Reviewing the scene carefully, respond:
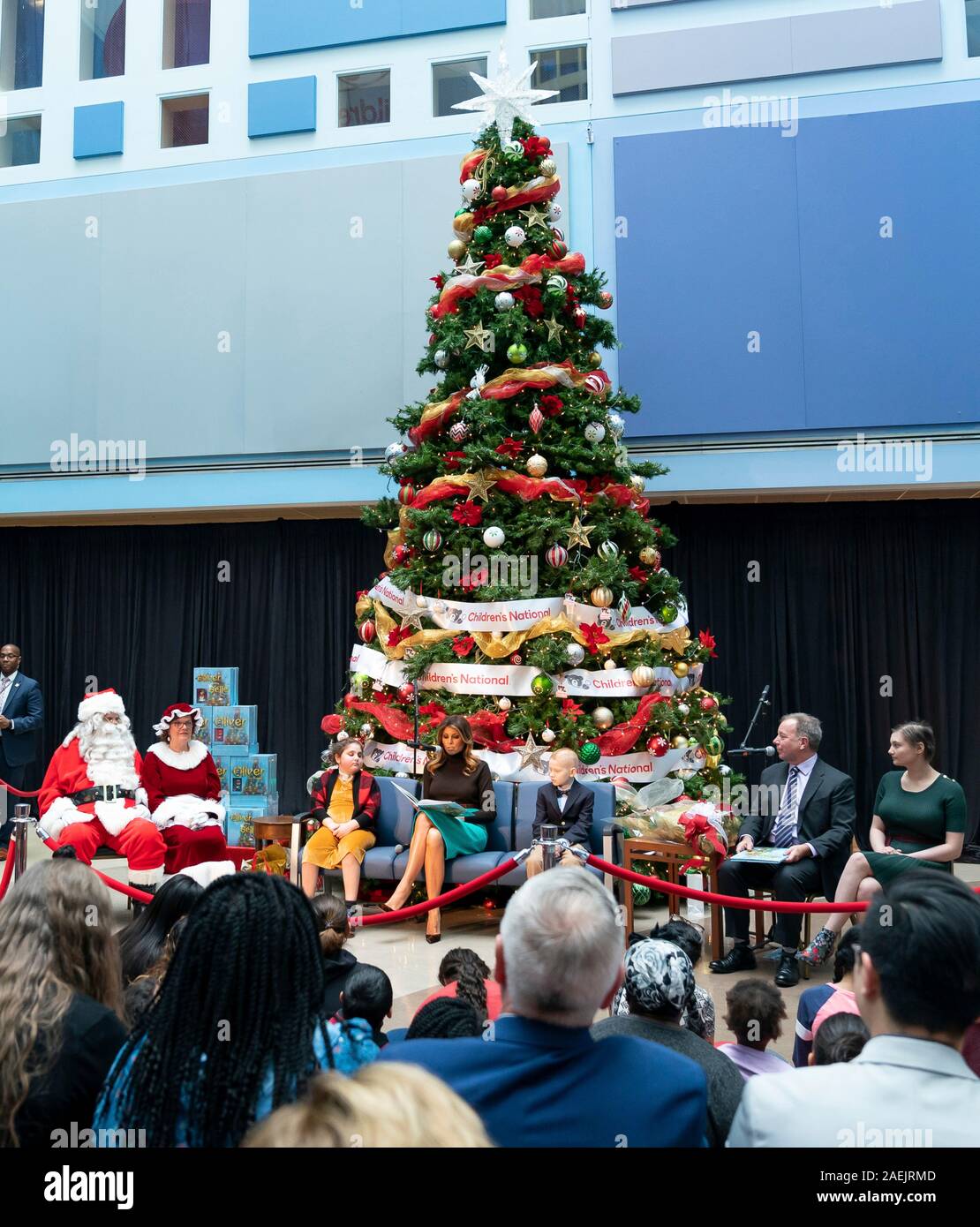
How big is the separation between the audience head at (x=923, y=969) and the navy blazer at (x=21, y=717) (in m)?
8.51

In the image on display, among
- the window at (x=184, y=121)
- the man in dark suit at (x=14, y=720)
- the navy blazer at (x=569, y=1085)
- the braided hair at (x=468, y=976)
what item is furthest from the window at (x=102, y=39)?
the navy blazer at (x=569, y=1085)

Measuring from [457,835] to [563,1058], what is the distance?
15.0 feet

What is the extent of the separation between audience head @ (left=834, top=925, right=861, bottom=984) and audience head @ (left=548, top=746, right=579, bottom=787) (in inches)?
104

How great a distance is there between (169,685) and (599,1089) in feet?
34.4

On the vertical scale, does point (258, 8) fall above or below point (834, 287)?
above

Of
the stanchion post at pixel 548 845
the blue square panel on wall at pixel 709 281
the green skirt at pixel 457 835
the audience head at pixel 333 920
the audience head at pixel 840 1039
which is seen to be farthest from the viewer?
the blue square panel on wall at pixel 709 281

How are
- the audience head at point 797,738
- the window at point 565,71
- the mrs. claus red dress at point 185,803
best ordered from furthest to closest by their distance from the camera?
1. the window at point 565,71
2. the mrs. claus red dress at point 185,803
3. the audience head at point 797,738

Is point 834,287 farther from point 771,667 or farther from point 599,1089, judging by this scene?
point 599,1089

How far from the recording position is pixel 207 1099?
1.52 metres

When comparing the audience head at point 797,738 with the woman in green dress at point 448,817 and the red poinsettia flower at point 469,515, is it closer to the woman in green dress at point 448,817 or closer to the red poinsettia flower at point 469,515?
the woman in green dress at point 448,817

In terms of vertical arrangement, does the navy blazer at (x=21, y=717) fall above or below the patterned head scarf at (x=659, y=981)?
above

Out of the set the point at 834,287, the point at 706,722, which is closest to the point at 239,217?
the point at 834,287

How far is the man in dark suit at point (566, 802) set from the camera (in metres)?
6.07
